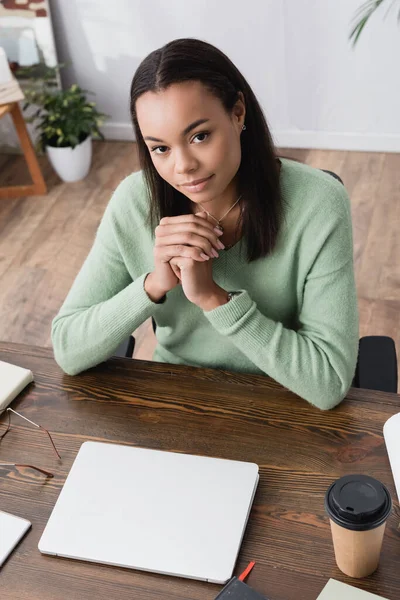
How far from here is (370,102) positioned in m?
3.73

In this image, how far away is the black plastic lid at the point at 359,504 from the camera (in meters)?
0.99

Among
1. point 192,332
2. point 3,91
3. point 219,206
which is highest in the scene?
point 219,206

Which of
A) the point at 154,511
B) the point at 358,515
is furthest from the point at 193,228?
the point at 358,515

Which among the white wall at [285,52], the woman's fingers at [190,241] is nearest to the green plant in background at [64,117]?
the white wall at [285,52]

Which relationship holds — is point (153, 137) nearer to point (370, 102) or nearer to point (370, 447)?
point (370, 447)

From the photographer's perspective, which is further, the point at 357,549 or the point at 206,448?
the point at 206,448

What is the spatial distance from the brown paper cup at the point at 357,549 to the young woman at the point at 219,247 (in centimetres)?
34

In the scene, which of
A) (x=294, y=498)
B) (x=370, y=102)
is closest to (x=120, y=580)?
(x=294, y=498)

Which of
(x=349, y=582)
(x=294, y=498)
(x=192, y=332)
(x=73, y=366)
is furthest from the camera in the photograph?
(x=192, y=332)

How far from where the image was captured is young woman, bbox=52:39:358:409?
1300 millimetres

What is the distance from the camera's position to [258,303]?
5.15ft

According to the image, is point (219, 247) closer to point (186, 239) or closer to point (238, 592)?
point (186, 239)

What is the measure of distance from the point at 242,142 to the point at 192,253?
230 millimetres

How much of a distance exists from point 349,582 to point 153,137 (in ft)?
2.43
